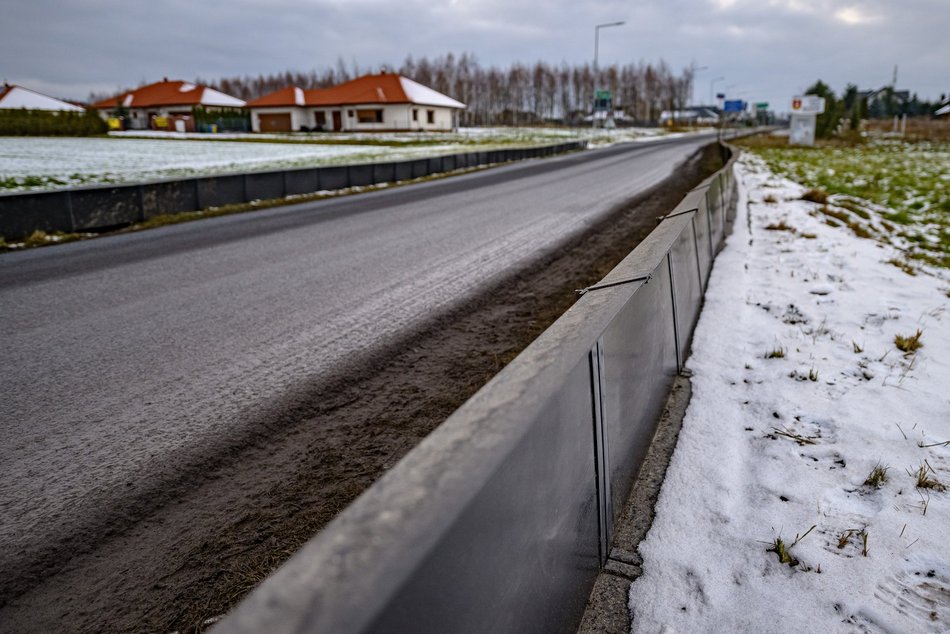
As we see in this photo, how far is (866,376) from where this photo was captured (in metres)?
4.13

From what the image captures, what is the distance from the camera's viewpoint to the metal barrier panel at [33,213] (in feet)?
31.3

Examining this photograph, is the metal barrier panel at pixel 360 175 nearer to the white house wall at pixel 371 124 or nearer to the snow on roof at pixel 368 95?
the snow on roof at pixel 368 95

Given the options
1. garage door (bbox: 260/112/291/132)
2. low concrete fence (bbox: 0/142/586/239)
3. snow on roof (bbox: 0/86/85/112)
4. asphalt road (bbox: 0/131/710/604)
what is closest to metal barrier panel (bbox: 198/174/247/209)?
low concrete fence (bbox: 0/142/586/239)

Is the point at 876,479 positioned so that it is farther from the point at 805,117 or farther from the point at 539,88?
the point at 539,88

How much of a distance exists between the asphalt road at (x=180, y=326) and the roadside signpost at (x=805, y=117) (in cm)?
3921

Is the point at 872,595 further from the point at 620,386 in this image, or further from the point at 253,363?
the point at 253,363

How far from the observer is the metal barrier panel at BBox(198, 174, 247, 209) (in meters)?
13.0

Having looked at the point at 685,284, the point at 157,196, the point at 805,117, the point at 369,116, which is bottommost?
the point at 685,284

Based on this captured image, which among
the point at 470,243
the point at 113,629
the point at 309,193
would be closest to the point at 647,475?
the point at 113,629

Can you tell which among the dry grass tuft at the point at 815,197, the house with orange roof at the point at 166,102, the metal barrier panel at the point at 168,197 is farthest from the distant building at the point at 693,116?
the metal barrier panel at the point at 168,197

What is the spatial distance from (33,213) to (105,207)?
1135 millimetres

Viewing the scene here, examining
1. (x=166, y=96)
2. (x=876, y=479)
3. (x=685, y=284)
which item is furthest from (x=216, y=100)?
(x=876, y=479)

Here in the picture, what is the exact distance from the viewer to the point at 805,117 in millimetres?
43562

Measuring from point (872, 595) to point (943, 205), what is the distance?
1552 cm
